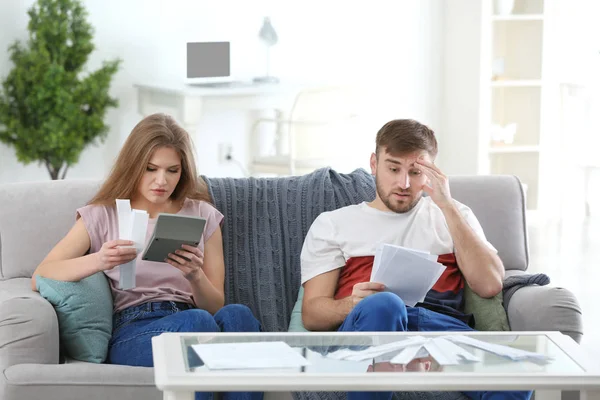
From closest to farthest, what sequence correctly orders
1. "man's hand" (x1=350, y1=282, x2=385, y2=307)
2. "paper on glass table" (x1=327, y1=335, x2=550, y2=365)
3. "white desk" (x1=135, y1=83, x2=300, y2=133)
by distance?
"paper on glass table" (x1=327, y1=335, x2=550, y2=365)
"man's hand" (x1=350, y1=282, x2=385, y2=307)
"white desk" (x1=135, y1=83, x2=300, y2=133)

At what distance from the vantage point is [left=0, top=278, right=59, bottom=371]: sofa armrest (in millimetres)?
2270

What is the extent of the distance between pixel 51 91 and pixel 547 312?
319 centimetres

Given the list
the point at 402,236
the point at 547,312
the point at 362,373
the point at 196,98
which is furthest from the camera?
the point at 196,98

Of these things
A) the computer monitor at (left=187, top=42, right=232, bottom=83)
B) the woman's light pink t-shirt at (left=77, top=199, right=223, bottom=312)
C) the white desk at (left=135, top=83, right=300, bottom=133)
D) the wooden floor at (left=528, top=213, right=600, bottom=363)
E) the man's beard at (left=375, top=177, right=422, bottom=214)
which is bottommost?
the wooden floor at (left=528, top=213, right=600, bottom=363)

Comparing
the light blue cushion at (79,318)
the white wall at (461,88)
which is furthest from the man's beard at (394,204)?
the white wall at (461,88)

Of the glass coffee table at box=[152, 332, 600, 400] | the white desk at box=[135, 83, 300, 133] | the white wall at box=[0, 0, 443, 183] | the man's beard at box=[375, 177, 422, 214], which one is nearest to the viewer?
the glass coffee table at box=[152, 332, 600, 400]

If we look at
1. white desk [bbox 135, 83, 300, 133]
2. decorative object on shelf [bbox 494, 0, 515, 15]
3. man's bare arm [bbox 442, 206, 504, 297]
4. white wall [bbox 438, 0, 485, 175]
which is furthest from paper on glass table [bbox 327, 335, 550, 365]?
decorative object on shelf [bbox 494, 0, 515, 15]

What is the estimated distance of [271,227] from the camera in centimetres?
Result: 281

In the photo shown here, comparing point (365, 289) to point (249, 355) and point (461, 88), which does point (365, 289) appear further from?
point (461, 88)

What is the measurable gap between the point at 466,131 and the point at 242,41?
4.95ft

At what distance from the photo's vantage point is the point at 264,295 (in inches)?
107

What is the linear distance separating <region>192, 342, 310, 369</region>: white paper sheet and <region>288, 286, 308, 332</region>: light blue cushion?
1.90 ft

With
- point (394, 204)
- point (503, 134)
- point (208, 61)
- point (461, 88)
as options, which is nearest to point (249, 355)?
point (394, 204)

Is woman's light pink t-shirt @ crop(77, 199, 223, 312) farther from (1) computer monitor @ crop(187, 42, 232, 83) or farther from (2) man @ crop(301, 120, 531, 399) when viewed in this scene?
(1) computer monitor @ crop(187, 42, 232, 83)
